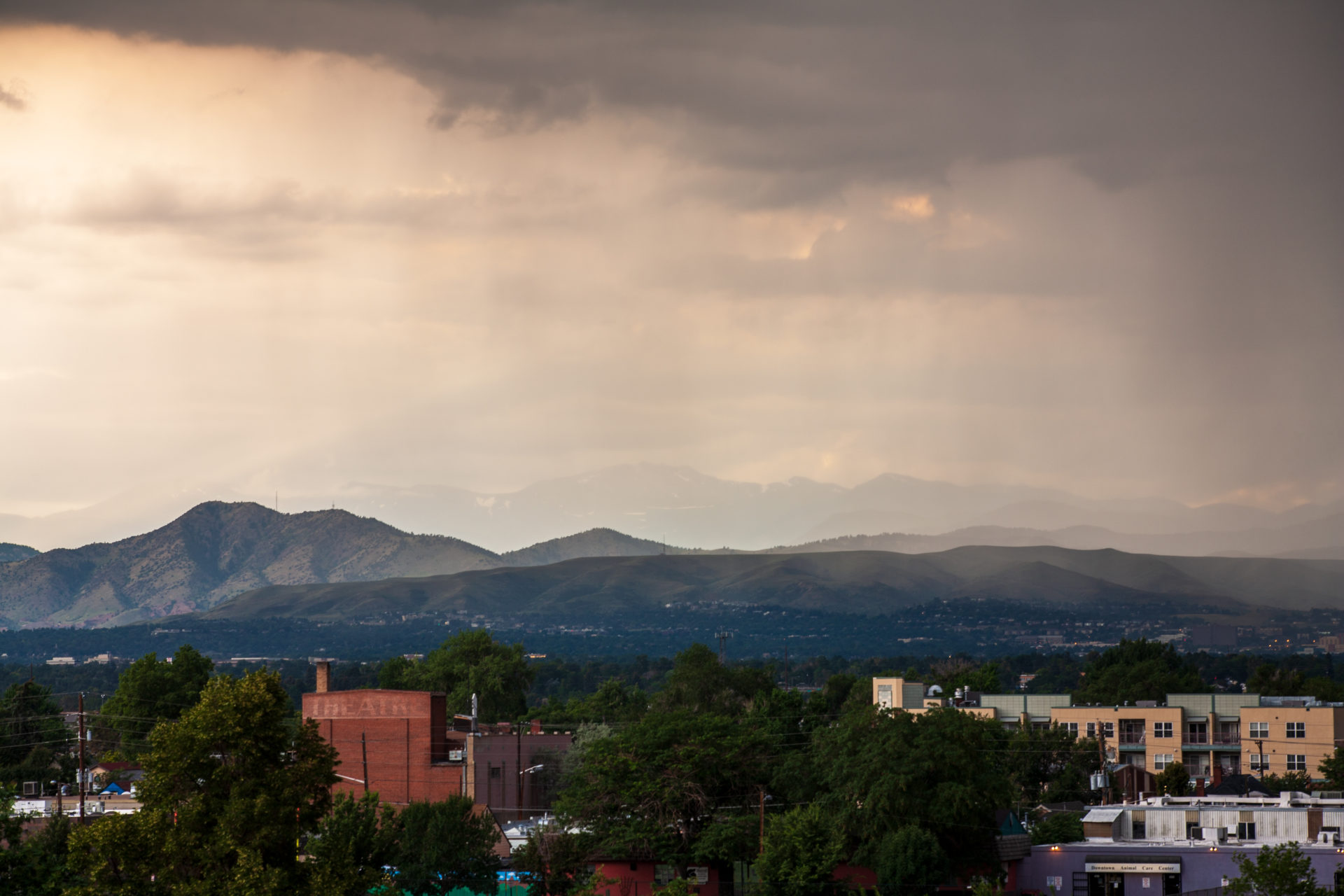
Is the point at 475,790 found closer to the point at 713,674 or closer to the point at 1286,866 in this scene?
the point at 713,674

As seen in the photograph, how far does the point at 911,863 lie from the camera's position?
7638 cm

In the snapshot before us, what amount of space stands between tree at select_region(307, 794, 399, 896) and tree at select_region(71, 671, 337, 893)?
123cm

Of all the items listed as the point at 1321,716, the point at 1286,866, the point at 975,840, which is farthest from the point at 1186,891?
the point at 1321,716

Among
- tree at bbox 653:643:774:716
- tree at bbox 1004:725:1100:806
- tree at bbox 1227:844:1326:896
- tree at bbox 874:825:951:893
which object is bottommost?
tree at bbox 1004:725:1100:806

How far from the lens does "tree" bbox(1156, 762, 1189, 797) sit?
111875mm

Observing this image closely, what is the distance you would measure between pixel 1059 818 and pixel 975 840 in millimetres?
16748

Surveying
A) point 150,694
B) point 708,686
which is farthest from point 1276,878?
point 150,694

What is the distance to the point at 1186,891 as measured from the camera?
252 feet

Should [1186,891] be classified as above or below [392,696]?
below

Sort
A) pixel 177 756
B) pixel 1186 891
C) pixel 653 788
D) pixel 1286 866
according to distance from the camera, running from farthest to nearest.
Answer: pixel 653 788 < pixel 1186 891 < pixel 1286 866 < pixel 177 756

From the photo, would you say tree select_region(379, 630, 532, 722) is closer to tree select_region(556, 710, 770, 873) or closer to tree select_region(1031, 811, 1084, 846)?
tree select_region(556, 710, 770, 873)

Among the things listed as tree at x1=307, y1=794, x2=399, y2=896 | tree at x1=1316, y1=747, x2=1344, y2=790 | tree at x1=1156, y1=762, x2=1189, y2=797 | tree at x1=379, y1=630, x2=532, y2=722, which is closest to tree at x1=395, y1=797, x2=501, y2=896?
tree at x1=307, y1=794, x2=399, y2=896

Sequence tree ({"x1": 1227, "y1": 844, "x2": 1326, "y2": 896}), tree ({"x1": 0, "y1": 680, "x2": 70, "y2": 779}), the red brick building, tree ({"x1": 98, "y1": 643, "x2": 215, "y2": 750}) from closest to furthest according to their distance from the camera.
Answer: tree ({"x1": 1227, "y1": 844, "x2": 1326, "y2": 896}), the red brick building, tree ({"x1": 0, "y1": 680, "x2": 70, "y2": 779}), tree ({"x1": 98, "y1": 643, "x2": 215, "y2": 750})

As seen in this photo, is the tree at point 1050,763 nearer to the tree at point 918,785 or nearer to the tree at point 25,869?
the tree at point 918,785
